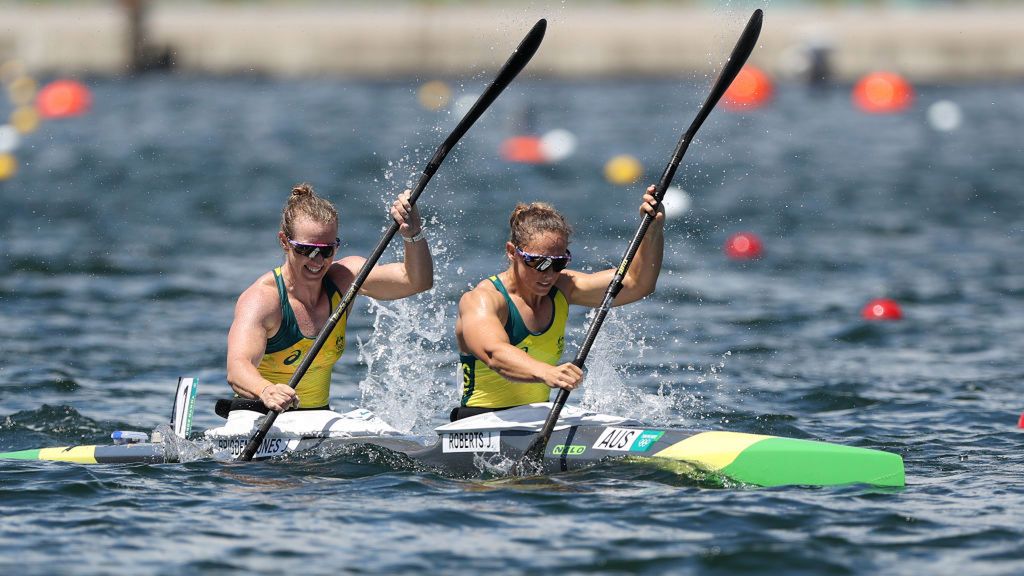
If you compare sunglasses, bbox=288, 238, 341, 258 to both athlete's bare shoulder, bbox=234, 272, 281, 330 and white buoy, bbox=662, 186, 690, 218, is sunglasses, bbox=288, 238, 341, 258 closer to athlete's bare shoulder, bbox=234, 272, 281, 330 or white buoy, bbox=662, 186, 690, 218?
athlete's bare shoulder, bbox=234, 272, 281, 330

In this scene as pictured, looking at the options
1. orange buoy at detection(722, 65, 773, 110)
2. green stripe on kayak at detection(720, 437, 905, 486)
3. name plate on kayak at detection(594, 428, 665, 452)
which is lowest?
green stripe on kayak at detection(720, 437, 905, 486)

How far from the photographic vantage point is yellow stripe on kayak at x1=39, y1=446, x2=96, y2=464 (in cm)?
827

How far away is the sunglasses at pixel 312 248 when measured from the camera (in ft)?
25.5

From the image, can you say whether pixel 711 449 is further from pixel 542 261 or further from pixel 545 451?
pixel 542 261

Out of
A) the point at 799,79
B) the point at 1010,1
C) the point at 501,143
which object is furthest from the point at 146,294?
the point at 1010,1

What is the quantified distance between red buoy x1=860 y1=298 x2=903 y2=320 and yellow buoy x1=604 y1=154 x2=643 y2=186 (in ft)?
32.1

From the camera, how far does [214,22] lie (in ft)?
125

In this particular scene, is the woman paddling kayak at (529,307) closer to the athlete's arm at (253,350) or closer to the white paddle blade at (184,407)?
the athlete's arm at (253,350)

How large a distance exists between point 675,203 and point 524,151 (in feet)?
21.2

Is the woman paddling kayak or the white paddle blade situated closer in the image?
the woman paddling kayak

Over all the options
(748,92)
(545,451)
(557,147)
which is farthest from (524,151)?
(545,451)

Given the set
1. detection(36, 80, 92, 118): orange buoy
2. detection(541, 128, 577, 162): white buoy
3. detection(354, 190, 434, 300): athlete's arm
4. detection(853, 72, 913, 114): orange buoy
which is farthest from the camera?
detection(853, 72, 913, 114): orange buoy

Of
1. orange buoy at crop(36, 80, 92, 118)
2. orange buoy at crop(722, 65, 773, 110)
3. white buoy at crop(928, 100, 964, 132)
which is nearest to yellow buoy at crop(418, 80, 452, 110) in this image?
orange buoy at crop(722, 65, 773, 110)

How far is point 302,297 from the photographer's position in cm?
809
